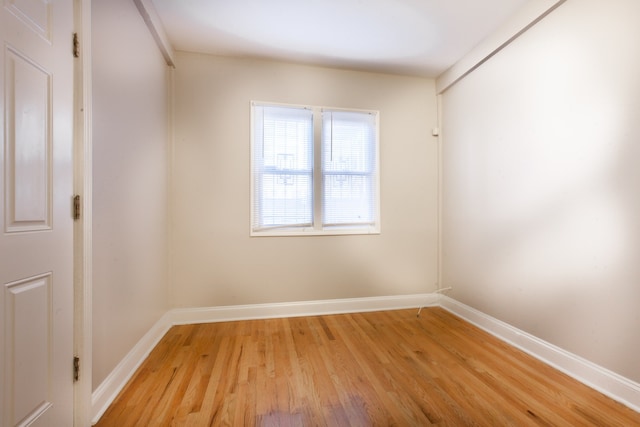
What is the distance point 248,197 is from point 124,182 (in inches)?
45.4

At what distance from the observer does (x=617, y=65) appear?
1.58 metres

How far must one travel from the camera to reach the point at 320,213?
2.94 m

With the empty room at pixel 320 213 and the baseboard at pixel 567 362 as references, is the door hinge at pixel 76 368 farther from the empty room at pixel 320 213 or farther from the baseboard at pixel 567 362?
the baseboard at pixel 567 362

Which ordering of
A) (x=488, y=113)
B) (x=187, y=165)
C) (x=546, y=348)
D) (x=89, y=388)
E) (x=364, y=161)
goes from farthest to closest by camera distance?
(x=364, y=161) < (x=187, y=165) < (x=488, y=113) < (x=546, y=348) < (x=89, y=388)

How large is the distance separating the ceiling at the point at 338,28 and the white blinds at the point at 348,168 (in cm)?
63

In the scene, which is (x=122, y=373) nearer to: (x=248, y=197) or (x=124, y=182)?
(x=124, y=182)

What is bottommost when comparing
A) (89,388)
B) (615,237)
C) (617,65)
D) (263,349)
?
(263,349)

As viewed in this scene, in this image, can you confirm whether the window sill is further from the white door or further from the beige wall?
the white door

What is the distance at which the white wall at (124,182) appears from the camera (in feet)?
4.82

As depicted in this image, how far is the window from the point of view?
9.23 ft

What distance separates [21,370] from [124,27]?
78.5 inches

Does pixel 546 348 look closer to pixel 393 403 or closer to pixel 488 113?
pixel 393 403

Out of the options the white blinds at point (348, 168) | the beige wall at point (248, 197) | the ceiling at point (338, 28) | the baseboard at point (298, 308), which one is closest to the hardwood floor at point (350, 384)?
the baseboard at point (298, 308)

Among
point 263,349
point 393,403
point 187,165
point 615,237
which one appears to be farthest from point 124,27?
point 615,237
